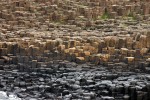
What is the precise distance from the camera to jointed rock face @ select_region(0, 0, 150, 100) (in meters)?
14.0

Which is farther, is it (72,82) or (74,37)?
(74,37)

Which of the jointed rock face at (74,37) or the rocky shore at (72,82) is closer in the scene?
the rocky shore at (72,82)

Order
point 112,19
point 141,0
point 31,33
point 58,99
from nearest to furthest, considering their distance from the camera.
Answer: point 58,99 < point 31,33 < point 112,19 < point 141,0

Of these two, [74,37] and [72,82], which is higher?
[74,37]

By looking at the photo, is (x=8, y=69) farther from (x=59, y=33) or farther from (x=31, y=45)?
(x=59, y=33)

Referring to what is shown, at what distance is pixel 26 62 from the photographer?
46.3ft

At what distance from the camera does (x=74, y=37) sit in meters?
15.1

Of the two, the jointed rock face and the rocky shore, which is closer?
the rocky shore

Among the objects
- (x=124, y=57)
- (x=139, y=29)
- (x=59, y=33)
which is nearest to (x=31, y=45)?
(x=59, y=33)

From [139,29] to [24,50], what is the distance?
3579 millimetres

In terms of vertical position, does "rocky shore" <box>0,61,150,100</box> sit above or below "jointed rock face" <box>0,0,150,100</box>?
below

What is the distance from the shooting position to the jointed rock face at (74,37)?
14.0 metres

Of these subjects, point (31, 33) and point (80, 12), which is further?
point (80, 12)

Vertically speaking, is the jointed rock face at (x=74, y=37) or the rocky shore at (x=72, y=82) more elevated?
the jointed rock face at (x=74, y=37)
